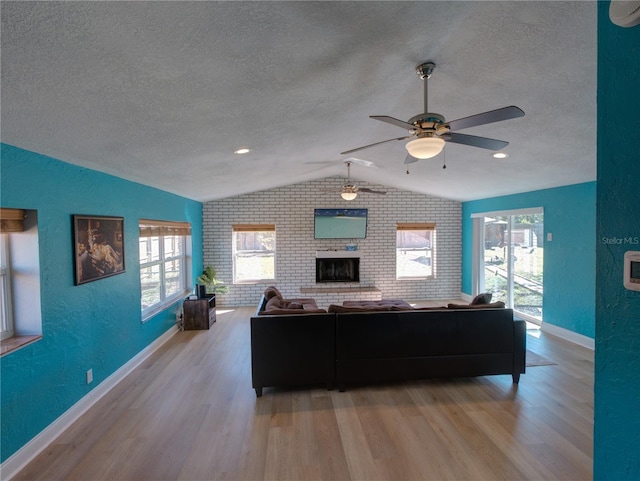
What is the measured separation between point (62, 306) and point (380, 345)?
291 cm

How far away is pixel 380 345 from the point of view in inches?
127

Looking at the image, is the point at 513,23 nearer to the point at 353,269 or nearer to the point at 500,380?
the point at 500,380

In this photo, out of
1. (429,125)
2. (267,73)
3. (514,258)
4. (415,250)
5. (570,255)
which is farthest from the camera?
(415,250)

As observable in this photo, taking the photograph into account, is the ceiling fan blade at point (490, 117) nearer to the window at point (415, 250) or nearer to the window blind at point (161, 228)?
the window blind at point (161, 228)

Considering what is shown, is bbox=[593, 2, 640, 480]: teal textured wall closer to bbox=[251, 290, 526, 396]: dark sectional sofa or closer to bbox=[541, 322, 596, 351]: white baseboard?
bbox=[251, 290, 526, 396]: dark sectional sofa

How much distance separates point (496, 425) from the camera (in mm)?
2613

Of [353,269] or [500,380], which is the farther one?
[353,269]

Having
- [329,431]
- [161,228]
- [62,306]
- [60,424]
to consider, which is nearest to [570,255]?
[329,431]

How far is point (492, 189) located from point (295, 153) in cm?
383

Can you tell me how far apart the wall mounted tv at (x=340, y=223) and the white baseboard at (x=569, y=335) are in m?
3.70

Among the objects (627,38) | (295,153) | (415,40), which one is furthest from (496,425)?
(295,153)

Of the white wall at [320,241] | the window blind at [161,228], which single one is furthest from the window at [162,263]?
the white wall at [320,241]

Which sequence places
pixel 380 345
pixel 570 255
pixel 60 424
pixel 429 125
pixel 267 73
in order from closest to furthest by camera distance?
pixel 267 73, pixel 429 125, pixel 60 424, pixel 380 345, pixel 570 255

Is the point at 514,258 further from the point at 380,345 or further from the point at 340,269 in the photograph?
the point at 380,345
